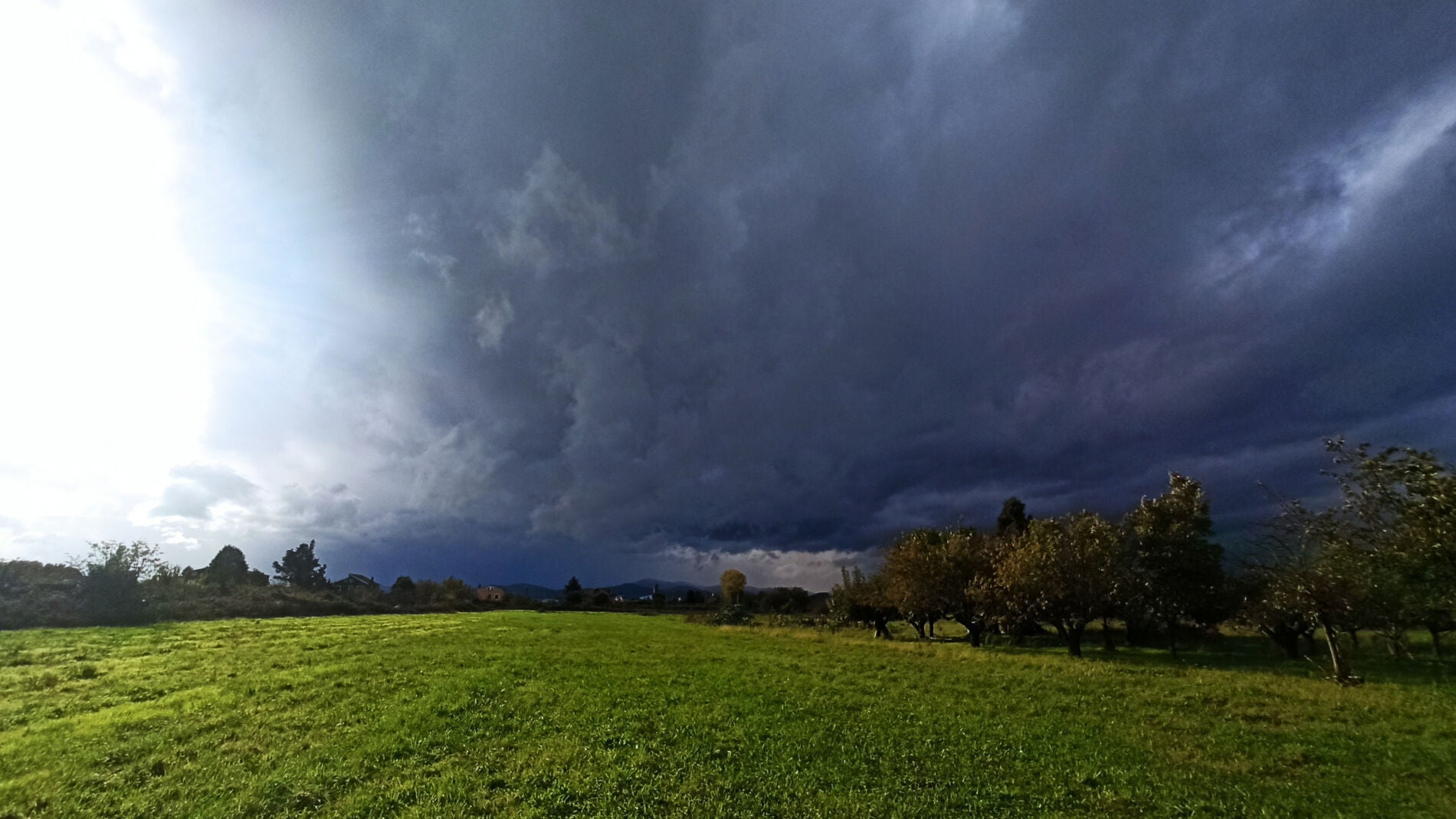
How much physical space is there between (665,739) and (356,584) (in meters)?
118

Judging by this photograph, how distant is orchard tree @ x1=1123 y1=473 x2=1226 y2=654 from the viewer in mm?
53062

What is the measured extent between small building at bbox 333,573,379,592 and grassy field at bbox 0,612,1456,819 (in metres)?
79.8

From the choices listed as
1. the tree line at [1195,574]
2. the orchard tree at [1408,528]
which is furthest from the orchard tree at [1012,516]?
the orchard tree at [1408,528]

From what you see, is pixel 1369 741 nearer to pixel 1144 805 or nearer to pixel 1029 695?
pixel 1029 695

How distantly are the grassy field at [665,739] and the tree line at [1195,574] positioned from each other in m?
5.38

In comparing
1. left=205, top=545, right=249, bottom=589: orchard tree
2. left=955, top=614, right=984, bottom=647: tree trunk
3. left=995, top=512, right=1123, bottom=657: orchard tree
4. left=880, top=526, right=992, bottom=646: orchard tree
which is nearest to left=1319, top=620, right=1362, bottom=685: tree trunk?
left=995, top=512, right=1123, bottom=657: orchard tree

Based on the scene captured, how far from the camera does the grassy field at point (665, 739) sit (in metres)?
13.6

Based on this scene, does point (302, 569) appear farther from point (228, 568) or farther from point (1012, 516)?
point (1012, 516)

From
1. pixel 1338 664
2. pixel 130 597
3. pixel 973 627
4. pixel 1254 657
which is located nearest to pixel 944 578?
pixel 973 627

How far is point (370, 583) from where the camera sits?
113 meters

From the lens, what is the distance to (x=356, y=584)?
109 m

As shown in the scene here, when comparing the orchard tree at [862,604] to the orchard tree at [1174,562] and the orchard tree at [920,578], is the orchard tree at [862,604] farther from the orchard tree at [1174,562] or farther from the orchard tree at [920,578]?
the orchard tree at [1174,562]

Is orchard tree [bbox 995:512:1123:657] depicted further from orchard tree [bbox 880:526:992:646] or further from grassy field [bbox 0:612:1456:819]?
grassy field [bbox 0:612:1456:819]

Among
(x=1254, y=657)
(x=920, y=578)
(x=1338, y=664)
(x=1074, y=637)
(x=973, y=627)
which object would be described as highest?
(x=920, y=578)
